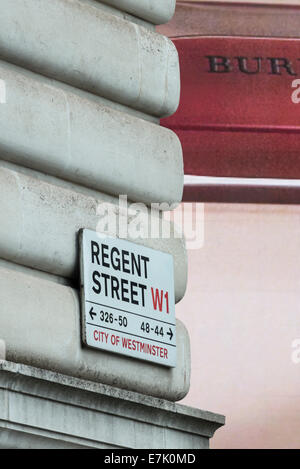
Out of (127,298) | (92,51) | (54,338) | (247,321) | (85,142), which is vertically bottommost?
(54,338)

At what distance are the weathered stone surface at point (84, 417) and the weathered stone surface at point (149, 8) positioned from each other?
256cm

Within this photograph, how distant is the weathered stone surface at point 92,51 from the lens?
7105 mm

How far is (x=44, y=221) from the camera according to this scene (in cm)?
696

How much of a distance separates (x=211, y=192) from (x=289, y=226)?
92 cm

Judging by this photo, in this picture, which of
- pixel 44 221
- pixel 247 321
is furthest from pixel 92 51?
pixel 247 321

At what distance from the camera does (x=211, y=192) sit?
518 inches

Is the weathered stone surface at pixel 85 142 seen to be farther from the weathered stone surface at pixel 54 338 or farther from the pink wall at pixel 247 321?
the pink wall at pixel 247 321

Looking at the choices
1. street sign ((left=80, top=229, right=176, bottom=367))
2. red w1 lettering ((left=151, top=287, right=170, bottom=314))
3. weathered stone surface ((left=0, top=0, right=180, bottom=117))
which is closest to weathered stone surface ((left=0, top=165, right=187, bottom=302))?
street sign ((left=80, top=229, right=176, bottom=367))

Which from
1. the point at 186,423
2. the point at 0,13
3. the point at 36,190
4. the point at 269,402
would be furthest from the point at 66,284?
the point at 269,402

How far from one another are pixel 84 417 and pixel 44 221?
113 centimetres

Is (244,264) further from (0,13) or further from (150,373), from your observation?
(0,13)

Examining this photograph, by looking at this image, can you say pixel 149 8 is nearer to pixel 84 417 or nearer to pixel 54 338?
pixel 54 338

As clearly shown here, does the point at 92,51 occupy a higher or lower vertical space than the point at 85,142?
higher

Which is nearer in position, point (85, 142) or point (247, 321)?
point (85, 142)
